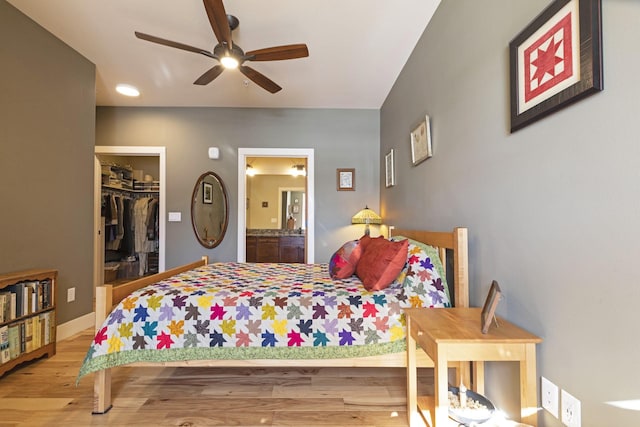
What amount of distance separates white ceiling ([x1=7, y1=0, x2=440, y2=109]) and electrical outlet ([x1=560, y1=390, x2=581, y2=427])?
2.40 m

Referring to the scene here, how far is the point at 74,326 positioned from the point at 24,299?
0.87 meters

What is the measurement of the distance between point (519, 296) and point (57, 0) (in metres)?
3.49

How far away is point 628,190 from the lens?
810 mm

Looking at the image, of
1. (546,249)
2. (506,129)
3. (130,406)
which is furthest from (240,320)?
(506,129)

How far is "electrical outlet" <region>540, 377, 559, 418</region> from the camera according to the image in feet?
3.49

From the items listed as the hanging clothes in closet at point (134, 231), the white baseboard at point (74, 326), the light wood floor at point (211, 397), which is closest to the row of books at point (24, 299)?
the light wood floor at point (211, 397)

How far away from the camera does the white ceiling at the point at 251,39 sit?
2.12 metres

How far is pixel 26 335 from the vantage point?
A: 2.12 metres

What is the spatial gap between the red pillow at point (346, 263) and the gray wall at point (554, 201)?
697mm

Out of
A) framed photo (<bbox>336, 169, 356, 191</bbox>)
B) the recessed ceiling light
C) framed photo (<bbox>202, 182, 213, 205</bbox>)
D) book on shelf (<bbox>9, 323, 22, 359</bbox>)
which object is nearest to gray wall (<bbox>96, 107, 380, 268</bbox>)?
framed photo (<bbox>336, 169, 356, 191</bbox>)

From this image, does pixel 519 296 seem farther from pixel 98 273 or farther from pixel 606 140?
pixel 98 273

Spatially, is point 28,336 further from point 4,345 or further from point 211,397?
point 211,397

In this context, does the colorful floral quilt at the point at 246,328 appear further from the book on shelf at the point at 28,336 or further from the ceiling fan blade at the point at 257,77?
the ceiling fan blade at the point at 257,77

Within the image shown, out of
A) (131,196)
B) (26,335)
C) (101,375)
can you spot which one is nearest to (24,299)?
(26,335)
